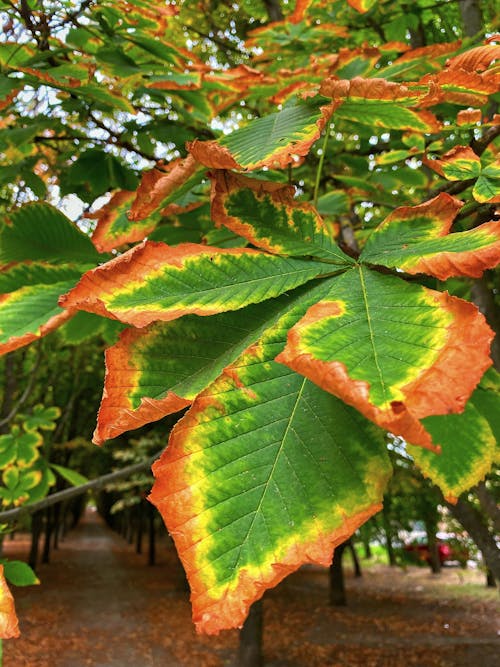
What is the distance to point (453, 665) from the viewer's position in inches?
375

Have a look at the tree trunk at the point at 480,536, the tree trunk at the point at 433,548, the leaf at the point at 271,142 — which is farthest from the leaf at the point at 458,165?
the tree trunk at the point at 433,548

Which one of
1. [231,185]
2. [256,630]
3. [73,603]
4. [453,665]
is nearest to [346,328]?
[231,185]

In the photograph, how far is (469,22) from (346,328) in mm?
3416

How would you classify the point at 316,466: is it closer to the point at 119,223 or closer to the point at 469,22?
the point at 119,223

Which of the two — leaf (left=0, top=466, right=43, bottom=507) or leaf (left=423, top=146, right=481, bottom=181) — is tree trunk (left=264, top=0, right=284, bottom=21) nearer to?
leaf (left=0, top=466, right=43, bottom=507)

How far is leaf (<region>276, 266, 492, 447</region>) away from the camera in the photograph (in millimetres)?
452

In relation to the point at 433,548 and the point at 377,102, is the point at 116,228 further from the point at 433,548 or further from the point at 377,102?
the point at 433,548

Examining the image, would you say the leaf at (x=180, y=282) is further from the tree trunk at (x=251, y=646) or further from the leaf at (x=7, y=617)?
the tree trunk at (x=251, y=646)

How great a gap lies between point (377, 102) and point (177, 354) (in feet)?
1.87

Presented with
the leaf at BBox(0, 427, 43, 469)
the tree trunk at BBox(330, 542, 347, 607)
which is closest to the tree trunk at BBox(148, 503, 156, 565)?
the tree trunk at BBox(330, 542, 347, 607)

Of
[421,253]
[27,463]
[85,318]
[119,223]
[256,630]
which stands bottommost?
[256,630]

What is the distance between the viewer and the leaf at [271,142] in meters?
0.83

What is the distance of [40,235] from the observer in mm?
1199

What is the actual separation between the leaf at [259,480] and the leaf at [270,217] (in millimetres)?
193
